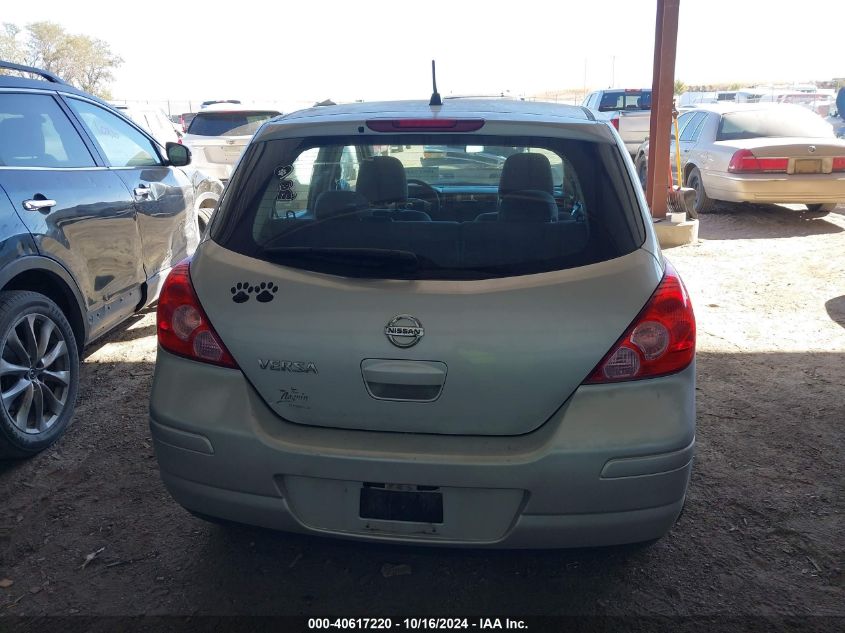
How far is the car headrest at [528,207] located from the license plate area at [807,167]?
8.15 m

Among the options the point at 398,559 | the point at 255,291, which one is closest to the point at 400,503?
the point at 398,559

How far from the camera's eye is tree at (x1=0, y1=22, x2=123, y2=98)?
49000 mm

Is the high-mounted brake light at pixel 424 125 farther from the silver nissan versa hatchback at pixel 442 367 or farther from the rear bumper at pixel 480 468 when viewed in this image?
the rear bumper at pixel 480 468

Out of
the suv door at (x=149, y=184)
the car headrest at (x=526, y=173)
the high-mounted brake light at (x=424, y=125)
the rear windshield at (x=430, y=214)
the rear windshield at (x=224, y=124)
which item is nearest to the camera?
the rear windshield at (x=430, y=214)

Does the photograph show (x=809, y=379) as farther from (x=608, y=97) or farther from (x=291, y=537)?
(x=608, y=97)

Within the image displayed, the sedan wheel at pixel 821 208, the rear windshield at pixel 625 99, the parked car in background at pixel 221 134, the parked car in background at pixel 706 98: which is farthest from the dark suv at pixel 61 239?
→ the parked car in background at pixel 706 98

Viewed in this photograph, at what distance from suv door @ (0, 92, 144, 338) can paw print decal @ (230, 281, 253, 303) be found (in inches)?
71.4

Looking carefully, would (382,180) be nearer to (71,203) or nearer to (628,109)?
(71,203)

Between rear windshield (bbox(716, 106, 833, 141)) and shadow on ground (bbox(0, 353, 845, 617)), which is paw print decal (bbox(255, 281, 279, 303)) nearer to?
shadow on ground (bbox(0, 353, 845, 617))

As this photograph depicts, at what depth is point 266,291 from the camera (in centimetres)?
234

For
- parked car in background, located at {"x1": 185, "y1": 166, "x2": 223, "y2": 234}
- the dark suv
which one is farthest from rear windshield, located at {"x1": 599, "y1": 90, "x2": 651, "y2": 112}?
the dark suv

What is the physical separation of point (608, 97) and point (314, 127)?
1746 cm

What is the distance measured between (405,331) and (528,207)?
684mm

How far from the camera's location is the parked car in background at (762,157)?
9391 millimetres
